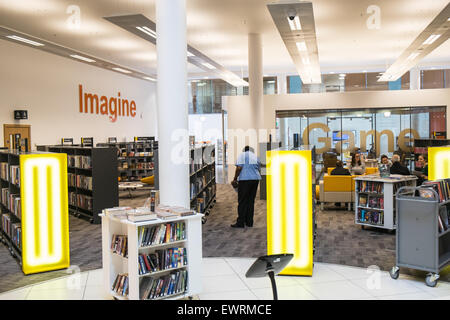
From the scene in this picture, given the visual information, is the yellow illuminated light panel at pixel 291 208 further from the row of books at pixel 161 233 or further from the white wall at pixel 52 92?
the white wall at pixel 52 92

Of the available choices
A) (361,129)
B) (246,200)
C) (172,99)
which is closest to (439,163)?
(246,200)

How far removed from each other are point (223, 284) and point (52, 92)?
11.5 m

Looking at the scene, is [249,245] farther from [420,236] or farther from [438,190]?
[438,190]

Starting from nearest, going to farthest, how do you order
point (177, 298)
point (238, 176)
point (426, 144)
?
point (177, 298)
point (238, 176)
point (426, 144)

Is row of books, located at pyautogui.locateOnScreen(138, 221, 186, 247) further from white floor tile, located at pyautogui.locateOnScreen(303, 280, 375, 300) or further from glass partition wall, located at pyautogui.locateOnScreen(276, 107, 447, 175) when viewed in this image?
glass partition wall, located at pyautogui.locateOnScreen(276, 107, 447, 175)

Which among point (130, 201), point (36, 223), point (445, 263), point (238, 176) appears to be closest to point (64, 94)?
point (130, 201)

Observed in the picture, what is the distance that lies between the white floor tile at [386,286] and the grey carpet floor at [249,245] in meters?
0.49

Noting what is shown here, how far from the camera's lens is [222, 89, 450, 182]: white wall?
16473 millimetres

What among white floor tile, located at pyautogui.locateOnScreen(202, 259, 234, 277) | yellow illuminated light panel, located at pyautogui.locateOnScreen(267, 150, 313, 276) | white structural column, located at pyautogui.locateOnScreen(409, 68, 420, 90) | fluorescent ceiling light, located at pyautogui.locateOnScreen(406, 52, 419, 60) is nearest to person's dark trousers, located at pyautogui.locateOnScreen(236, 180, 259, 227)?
white floor tile, located at pyautogui.locateOnScreen(202, 259, 234, 277)

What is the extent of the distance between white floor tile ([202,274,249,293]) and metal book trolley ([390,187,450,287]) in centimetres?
195

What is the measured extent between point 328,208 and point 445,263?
559 centimetres

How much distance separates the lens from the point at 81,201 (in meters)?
10.7
